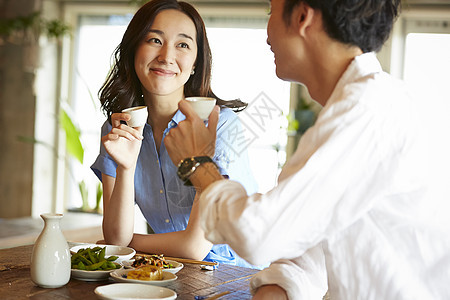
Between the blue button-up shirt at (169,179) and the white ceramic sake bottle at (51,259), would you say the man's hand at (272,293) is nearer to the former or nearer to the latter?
the white ceramic sake bottle at (51,259)

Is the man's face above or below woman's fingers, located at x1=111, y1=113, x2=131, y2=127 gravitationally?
above

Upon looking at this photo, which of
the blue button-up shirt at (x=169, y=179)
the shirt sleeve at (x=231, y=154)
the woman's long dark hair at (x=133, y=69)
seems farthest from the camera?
the woman's long dark hair at (x=133, y=69)

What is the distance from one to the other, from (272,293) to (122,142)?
0.85m

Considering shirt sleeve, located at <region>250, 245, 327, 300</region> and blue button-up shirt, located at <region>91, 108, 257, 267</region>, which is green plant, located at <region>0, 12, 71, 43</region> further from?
shirt sleeve, located at <region>250, 245, 327, 300</region>

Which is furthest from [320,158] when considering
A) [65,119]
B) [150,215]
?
[65,119]

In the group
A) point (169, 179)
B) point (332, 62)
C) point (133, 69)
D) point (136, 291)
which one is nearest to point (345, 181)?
point (332, 62)

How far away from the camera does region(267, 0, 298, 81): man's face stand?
52.0 inches

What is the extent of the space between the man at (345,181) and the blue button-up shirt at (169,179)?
31.5 inches

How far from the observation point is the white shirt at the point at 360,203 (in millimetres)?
1140

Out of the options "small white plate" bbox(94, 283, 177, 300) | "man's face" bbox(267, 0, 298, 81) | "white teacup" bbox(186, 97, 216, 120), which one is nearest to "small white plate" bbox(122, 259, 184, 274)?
"small white plate" bbox(94, 283, 177, 300)

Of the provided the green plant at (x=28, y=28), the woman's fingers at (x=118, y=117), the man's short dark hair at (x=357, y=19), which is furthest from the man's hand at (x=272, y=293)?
the green plant at (x=28, y=28)

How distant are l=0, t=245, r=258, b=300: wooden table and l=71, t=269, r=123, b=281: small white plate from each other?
2 centimetres

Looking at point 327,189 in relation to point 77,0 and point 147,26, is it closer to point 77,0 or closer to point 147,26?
point 147,26

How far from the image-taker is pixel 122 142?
6.64 feet
